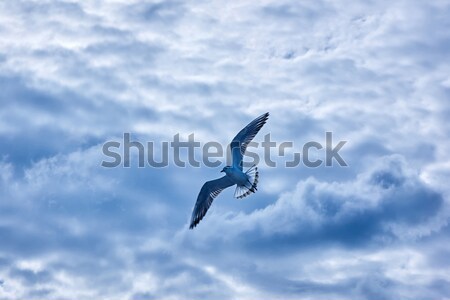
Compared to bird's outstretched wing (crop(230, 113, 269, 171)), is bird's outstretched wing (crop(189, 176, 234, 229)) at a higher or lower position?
lower

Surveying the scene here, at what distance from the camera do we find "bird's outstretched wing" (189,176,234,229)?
961 inches

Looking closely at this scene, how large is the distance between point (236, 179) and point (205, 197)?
215 centimetres

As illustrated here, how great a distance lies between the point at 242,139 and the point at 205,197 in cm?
369

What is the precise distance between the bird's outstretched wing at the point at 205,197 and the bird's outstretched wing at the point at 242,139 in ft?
5.27

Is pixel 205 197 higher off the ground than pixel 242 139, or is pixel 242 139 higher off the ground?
pixel 242 139

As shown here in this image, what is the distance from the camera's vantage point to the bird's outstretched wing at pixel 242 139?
923 inches

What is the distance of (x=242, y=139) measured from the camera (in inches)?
930

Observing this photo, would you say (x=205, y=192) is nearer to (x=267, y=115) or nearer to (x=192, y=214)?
(x=192, y=214)

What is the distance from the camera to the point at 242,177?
2342 centimetres

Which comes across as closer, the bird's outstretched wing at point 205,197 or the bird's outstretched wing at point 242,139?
the bird's outstretched wing at point 242,139

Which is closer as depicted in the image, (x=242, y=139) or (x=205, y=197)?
(x=242, y=139)

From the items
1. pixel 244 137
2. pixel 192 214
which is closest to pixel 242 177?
pixel 244 137

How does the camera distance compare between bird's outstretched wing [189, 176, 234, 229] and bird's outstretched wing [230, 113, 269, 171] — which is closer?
bird's outstretched wing [230, 113, 269, 171]

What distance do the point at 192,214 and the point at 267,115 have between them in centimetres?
643
